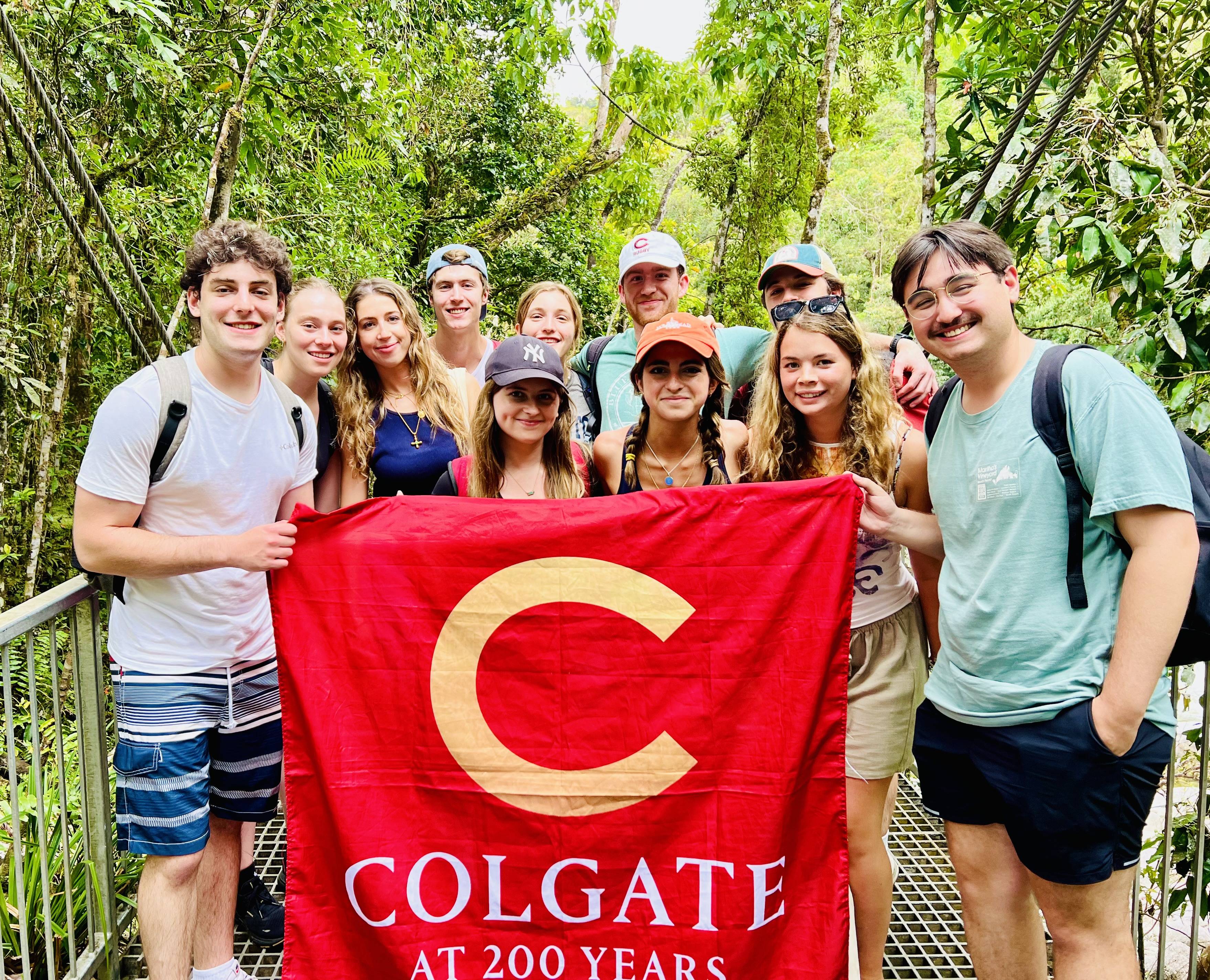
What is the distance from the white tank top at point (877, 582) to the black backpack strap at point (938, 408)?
0.14 meters

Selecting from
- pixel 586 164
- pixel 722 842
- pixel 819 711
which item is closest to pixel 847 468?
pixel 819 711

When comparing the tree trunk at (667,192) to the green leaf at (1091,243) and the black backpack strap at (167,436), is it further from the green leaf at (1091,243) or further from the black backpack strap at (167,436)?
the black backpack strap at (167,436)

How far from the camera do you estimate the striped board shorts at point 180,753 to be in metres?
2.10

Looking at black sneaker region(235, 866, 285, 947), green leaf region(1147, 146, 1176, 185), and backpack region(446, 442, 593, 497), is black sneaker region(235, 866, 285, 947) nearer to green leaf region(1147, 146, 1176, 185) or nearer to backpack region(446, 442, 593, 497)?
backpack region(446, 442, 593, 497)

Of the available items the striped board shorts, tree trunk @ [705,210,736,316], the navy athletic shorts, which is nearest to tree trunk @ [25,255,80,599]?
the striped board shorts

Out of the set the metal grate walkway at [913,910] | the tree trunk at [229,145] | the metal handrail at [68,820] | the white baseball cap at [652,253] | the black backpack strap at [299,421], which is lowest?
the metal grate walkway at [913,910]

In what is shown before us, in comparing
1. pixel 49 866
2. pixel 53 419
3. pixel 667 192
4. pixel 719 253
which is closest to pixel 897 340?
pixel 49 866

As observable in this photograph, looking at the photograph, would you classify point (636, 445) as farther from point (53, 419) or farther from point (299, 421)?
point (53, 419)

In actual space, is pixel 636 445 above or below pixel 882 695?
above

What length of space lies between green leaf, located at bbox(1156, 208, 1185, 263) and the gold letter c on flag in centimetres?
171

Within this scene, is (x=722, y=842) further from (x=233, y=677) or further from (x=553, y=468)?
(x=233, y=677)

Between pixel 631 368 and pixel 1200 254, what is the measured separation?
1602 millimetres

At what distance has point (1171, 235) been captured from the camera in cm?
251

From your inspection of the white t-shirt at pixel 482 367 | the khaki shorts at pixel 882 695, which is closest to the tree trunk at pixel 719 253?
the white t-shirt at pixel 482 367
